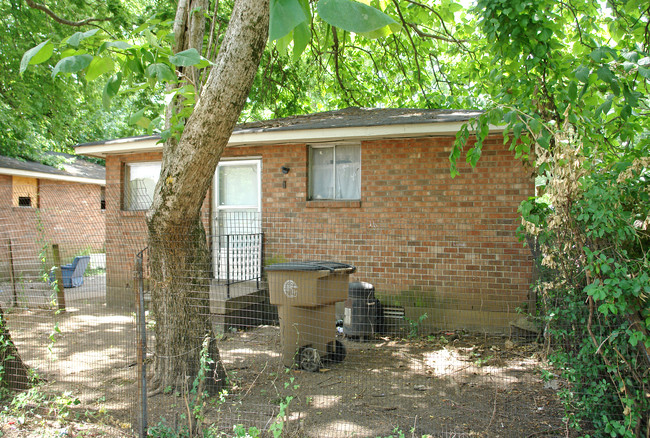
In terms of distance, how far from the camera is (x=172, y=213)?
437 centimetres

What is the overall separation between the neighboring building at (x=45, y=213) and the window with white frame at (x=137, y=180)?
70 cm

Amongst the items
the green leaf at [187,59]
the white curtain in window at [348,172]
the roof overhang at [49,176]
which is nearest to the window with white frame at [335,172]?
the white curtain in window at [348,172]

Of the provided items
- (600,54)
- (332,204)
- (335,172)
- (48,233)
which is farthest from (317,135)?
(600,54)

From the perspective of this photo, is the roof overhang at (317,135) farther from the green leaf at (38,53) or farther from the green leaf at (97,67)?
the green leaf at (38,53)

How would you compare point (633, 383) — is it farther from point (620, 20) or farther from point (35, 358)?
point (35, 358)

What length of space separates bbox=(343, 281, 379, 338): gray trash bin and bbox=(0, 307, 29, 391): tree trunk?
159 inches

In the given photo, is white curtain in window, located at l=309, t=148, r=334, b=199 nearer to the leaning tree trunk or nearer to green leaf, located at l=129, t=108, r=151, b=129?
the leaning tree trunk

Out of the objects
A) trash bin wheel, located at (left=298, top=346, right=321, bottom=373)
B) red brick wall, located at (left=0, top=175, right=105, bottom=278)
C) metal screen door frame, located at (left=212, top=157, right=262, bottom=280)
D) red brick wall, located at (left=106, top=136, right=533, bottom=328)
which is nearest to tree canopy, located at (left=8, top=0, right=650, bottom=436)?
trash bin wheel, located at (left=298, top=346, right=321, bottom=373)

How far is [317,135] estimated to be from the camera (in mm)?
7957

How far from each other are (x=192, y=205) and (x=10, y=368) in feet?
8.50

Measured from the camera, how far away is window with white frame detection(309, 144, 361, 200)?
8.30 meters

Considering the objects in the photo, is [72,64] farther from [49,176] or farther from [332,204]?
[49,176]

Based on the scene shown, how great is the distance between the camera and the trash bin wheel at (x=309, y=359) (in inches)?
220

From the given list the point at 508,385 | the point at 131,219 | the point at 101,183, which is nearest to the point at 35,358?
the point at 131,219
